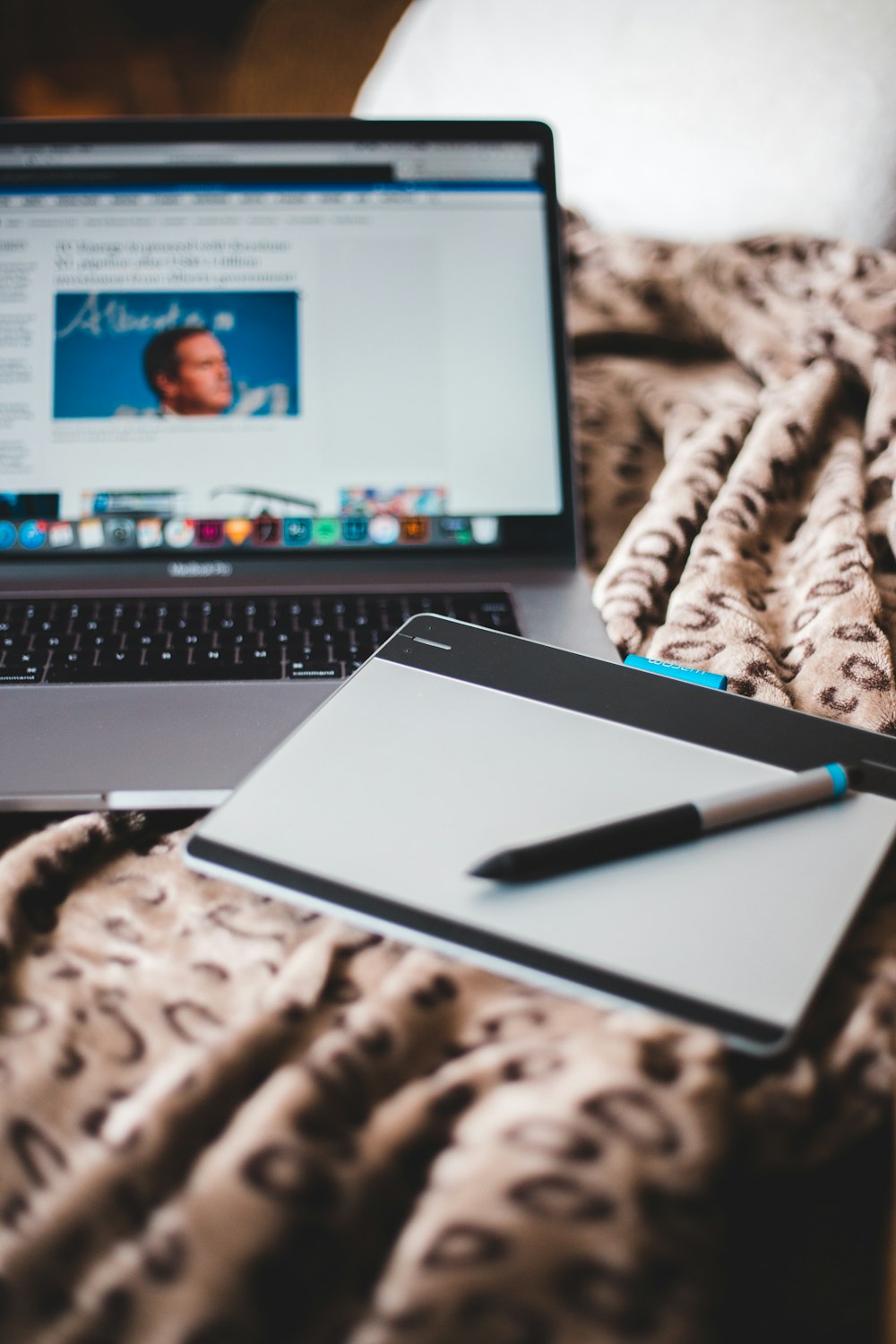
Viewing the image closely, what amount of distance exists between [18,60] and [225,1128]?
2857 millimetres

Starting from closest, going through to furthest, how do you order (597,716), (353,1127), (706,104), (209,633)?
1. (353,1127)
2. (597,716)
3. (209,633)
4. (706,104)

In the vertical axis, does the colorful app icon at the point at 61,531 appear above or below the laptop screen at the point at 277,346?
below

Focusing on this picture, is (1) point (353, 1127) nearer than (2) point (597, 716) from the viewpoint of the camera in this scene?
Yes

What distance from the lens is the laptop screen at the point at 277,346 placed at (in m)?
0.76

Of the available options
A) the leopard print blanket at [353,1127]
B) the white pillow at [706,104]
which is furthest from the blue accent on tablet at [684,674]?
the white pillow at [706,104]

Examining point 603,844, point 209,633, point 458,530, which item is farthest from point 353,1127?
point 458,530

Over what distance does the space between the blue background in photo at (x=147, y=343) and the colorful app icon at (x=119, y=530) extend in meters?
0.08

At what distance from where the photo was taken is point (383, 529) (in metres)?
0.76

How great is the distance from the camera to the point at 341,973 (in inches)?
17.9

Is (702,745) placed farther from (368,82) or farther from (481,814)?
(368,82)

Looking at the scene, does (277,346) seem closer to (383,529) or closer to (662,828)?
(383,529)

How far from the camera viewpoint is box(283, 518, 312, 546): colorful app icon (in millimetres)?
761

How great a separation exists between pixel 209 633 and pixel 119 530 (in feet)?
0.45

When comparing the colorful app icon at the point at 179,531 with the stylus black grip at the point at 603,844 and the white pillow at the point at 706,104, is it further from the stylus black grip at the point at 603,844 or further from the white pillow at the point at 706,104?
the white pillow at the point at 706,104
